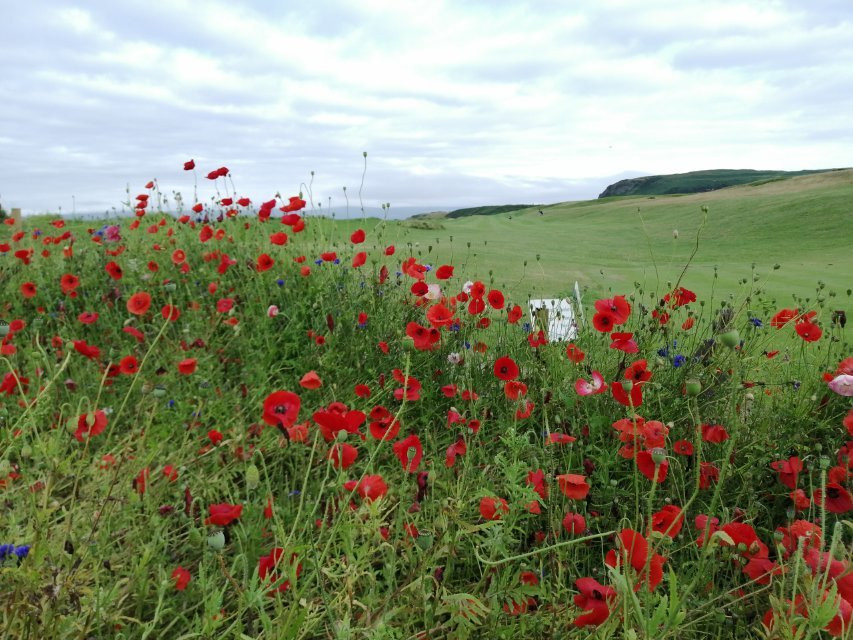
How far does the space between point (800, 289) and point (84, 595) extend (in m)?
6.34

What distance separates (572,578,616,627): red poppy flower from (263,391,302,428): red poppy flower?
0.78 m

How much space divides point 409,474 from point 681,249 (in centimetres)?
988

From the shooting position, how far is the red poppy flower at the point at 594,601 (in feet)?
4.42

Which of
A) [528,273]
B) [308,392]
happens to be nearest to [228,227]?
[528,273]

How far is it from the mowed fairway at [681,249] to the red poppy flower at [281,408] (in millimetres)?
3103

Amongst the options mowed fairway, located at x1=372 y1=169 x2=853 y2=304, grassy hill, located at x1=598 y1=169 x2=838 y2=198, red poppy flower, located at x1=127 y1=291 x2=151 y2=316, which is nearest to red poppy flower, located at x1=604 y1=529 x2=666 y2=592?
red poppy flower, located at x1=127 y1=291 x2=151 y2=316

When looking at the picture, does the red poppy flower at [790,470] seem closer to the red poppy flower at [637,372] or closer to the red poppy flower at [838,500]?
the red poppy flower at [838,500]

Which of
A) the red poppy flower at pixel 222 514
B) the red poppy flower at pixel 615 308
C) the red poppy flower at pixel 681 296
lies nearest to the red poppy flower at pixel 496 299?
the red poppy flower at pixel 615 308

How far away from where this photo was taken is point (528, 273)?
7.11 meters

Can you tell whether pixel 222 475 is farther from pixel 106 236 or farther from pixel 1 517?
pixel 106 236

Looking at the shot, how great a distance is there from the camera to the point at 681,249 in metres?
11.1

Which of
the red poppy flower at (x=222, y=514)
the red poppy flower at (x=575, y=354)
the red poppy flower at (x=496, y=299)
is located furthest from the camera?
the red poppy flower at (x=496, y=299)

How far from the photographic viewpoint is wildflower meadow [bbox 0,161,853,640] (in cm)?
140

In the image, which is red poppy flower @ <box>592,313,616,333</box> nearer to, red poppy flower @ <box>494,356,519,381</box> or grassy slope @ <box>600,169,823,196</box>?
red poppy flower @ <box>494,356,519,381</box>
